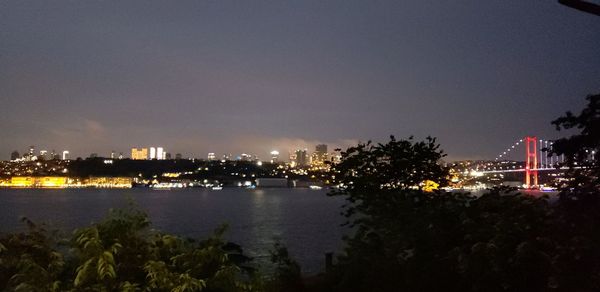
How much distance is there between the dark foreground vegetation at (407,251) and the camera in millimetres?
5734

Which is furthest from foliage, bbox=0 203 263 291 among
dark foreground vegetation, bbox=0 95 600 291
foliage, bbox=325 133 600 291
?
foliage, bbox=325 133 600 291

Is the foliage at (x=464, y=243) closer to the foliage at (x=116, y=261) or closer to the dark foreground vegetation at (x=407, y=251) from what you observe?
the dark foreground vegetation at (x=407, y=251)

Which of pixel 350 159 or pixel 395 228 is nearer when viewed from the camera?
pixel 395 228

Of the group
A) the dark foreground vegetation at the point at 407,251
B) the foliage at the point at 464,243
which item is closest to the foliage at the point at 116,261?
the dark foreground vegetation at the point at 407,251

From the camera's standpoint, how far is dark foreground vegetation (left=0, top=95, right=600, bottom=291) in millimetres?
5734

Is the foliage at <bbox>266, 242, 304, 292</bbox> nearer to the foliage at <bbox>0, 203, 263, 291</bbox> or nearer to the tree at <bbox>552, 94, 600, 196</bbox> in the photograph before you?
the foliage at <bbox>0, 203, 263, 291</bbox>

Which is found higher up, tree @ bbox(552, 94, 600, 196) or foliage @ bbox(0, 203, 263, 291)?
tree @ bbox(552, 94, 600, 196)

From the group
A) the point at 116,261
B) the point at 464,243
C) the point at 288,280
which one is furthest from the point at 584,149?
the point at 288,280

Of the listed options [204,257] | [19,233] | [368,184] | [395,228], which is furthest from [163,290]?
[368,184]

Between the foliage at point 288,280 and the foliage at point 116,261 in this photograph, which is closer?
the foliage at point 116,261

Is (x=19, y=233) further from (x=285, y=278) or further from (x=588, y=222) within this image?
(x=588, y=222)

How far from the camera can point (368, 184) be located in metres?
12.3

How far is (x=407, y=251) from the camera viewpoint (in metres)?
9.64

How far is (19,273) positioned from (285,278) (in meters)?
4.51
